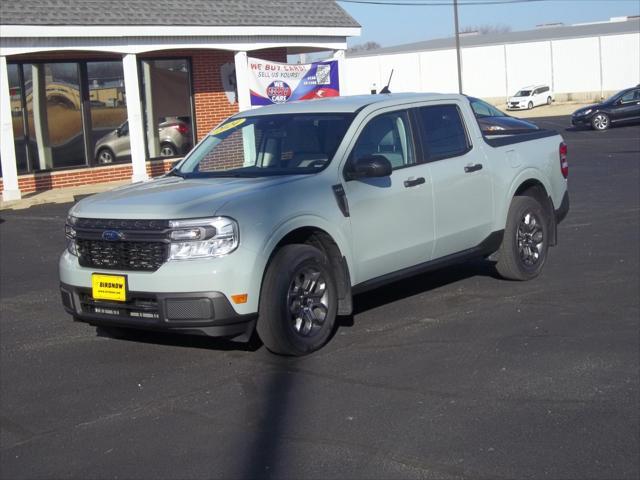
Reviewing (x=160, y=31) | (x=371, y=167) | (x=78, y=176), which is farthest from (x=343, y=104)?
(x=78, y=176)

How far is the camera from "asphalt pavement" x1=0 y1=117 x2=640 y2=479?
5.02m

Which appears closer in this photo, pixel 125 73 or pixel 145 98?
pixel 125 73

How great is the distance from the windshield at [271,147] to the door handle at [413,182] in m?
0.68

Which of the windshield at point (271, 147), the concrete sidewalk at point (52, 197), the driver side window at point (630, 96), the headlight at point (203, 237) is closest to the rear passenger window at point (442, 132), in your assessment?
the windshield at point (271, 147)

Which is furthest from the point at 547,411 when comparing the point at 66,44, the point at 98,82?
the point at 98,82

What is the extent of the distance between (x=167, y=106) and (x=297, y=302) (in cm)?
1629

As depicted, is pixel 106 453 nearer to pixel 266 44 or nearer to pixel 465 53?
pixel 266 44

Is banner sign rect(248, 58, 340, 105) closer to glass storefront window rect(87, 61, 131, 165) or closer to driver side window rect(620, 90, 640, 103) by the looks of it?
glass storefront window rect(87, 61, 131, 165)

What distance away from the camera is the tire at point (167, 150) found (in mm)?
22781

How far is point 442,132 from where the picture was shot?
8.58 m

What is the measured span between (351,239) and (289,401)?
1.80 meters

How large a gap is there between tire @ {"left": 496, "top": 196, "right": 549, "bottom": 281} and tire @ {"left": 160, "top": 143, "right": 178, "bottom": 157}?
1449 centimetres

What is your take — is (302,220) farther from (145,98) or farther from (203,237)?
(145,98)

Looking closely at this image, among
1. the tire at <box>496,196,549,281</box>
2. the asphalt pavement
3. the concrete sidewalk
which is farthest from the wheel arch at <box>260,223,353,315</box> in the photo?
the concrete sidewalk
